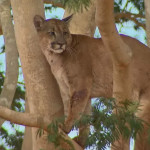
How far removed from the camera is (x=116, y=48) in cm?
407

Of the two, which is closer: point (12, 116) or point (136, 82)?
point (12, 116)

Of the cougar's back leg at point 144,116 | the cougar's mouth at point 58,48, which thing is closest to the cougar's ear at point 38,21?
the cougar's mouth at point 58,48

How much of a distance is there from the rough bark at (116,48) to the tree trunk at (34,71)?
42.9 inches

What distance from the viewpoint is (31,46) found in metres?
5.44

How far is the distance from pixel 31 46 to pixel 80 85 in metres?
0.67

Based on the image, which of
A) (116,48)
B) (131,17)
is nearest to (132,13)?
(131,17)

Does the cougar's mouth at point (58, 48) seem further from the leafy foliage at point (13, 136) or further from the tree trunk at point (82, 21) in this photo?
the leafy foliage at point (13, 136)

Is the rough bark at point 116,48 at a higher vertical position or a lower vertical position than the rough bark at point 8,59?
higher

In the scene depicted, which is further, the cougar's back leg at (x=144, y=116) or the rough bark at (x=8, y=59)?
the rough bark at (x=8, y=59)

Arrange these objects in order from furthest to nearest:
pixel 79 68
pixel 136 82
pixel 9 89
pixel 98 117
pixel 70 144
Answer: pixel 9 89 < pixel 79 68 < pixel 136 82 < pixel 70 144 < pixel 98 117

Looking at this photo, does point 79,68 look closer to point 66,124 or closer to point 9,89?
point 66,124

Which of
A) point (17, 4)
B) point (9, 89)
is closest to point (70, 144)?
point (17, 4)

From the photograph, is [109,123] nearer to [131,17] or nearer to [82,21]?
[82,21]

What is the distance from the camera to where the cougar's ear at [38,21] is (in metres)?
5.45
